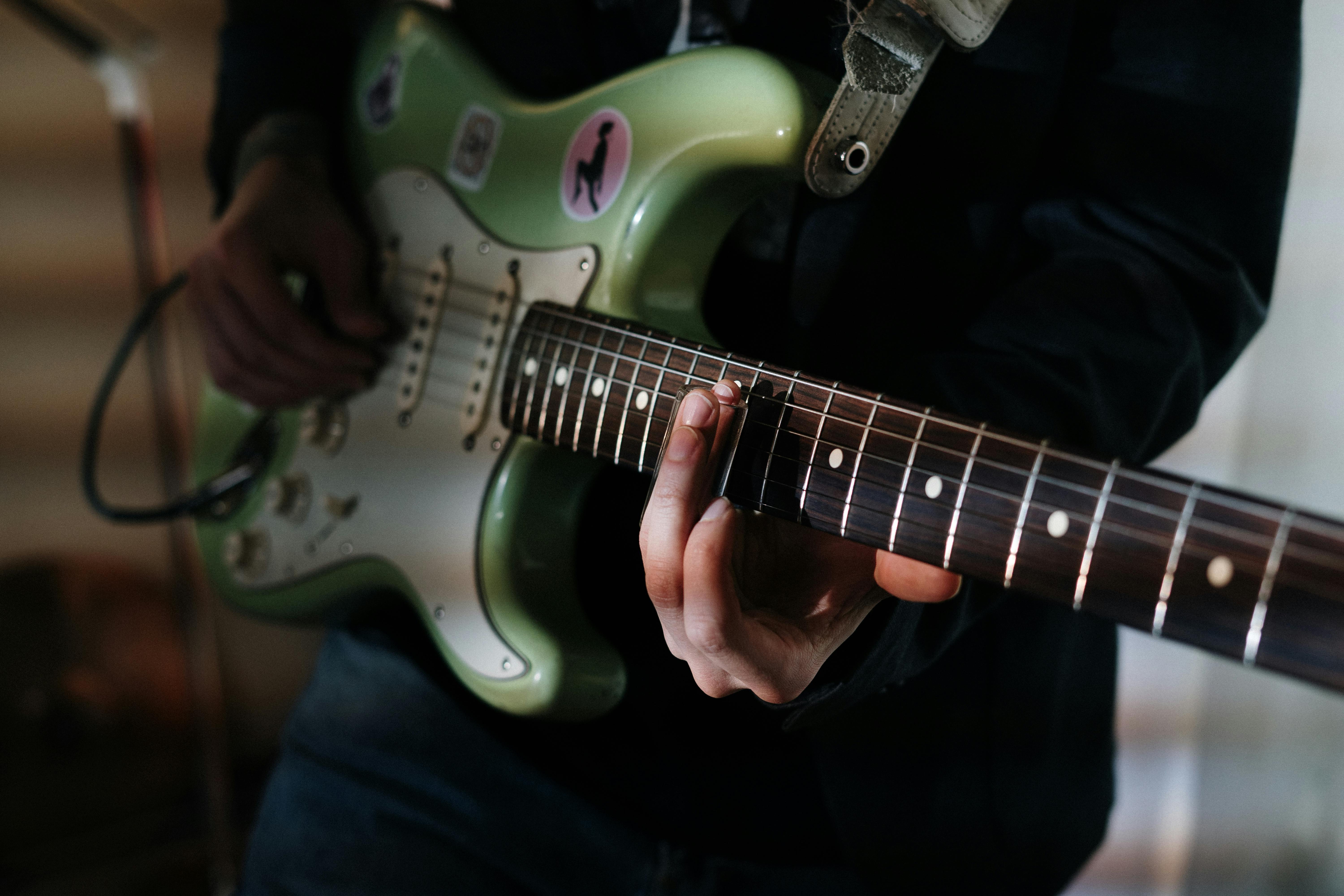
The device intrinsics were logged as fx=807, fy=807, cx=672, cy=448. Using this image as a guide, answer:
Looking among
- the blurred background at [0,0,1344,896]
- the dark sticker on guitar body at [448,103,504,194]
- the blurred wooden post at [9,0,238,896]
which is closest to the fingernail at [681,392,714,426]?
the dark sticker on guitar body at [448,103,504,194]

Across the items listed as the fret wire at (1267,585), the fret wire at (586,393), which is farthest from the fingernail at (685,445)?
the fret wire at (1267,585)

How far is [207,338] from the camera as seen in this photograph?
71cm

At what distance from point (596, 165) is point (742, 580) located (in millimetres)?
298

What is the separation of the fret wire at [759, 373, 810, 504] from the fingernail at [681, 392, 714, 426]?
0.11ft

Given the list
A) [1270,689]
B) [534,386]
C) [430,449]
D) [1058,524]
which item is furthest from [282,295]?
[1270,689]

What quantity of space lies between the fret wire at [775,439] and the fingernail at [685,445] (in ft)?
0.14

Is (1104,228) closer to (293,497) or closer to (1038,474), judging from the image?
(1038,474)

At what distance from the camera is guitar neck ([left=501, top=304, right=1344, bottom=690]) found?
0.89 ft

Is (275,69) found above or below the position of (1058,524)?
above

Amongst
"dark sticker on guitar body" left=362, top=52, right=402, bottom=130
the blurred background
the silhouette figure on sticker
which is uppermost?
"dark sticker on guitar body" left=362, top=52, right=402, bottom=130

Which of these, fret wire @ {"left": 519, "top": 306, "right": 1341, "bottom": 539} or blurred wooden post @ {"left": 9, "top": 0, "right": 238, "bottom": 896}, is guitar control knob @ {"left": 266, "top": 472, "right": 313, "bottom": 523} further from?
blurred wooden post @ {"left": 9, "top": 0, "right": 238, "bottom": 896}

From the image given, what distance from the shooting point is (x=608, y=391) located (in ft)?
1.49

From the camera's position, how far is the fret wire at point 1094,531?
302mm

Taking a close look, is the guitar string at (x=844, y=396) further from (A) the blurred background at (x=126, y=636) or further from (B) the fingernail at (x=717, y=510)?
(A) the blurred background at (x=126, y=636)
